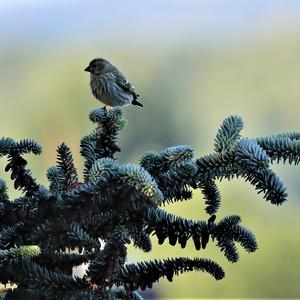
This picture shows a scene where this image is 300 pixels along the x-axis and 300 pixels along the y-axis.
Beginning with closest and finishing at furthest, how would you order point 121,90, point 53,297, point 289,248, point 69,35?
point 53,297
point 121,90
point 289,248
point 69,35

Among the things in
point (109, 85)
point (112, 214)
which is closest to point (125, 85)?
point (109, 85)

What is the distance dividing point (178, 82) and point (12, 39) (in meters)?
A: 2.05

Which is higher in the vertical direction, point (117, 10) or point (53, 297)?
point (117, 10)

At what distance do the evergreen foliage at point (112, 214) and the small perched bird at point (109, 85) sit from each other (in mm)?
652

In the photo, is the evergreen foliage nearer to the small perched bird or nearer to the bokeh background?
the small perched bird

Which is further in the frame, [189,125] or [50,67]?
[50,67]

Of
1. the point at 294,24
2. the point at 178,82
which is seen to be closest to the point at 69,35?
the point at 178,82

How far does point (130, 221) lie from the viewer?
481mm

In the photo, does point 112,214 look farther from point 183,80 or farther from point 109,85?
point 183,80

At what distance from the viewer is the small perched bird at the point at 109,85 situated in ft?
3.90

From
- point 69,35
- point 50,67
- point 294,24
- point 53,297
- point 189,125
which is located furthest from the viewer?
point 294,24

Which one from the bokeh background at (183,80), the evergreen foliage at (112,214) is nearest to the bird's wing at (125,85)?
the evergreen foliage at (112,214)

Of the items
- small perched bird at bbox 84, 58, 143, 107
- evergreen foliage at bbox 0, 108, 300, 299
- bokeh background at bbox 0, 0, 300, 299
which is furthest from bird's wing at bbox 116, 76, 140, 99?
bokeh background at bbox 0, 0, 300, 299

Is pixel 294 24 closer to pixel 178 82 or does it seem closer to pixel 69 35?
pixel 178 82
